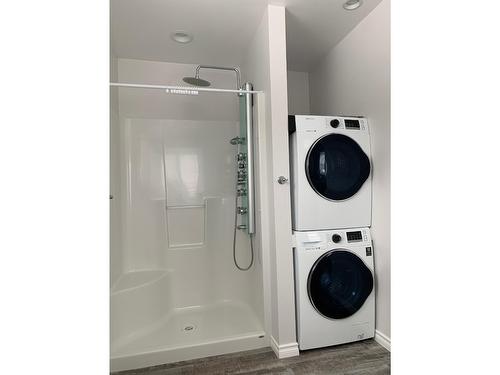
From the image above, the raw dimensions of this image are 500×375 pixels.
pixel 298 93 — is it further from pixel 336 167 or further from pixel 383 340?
pixel 383 340

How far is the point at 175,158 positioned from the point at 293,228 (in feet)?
4.97

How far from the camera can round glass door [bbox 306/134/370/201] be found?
6.45 feet

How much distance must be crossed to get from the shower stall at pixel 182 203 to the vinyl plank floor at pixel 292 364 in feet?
1.42

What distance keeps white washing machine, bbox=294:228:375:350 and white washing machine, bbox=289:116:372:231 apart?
114 mm

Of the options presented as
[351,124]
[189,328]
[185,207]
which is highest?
[351,124]

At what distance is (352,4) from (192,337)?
9.43ft

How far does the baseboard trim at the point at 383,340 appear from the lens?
1909 mm

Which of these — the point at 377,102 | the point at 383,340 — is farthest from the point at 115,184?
the point at 383,340

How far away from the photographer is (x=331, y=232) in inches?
79.0

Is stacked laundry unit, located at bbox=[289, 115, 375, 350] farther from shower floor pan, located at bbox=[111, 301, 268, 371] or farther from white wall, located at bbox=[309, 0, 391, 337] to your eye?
shower floor pan, located at bbox=[111, 301, 268, 371]

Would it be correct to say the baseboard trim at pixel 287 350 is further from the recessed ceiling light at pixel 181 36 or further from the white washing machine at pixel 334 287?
the recessed ceiling light at pixel 181 36

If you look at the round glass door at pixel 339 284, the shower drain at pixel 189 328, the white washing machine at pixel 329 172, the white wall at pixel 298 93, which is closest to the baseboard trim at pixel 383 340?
the round glass door at pixel 339 284
